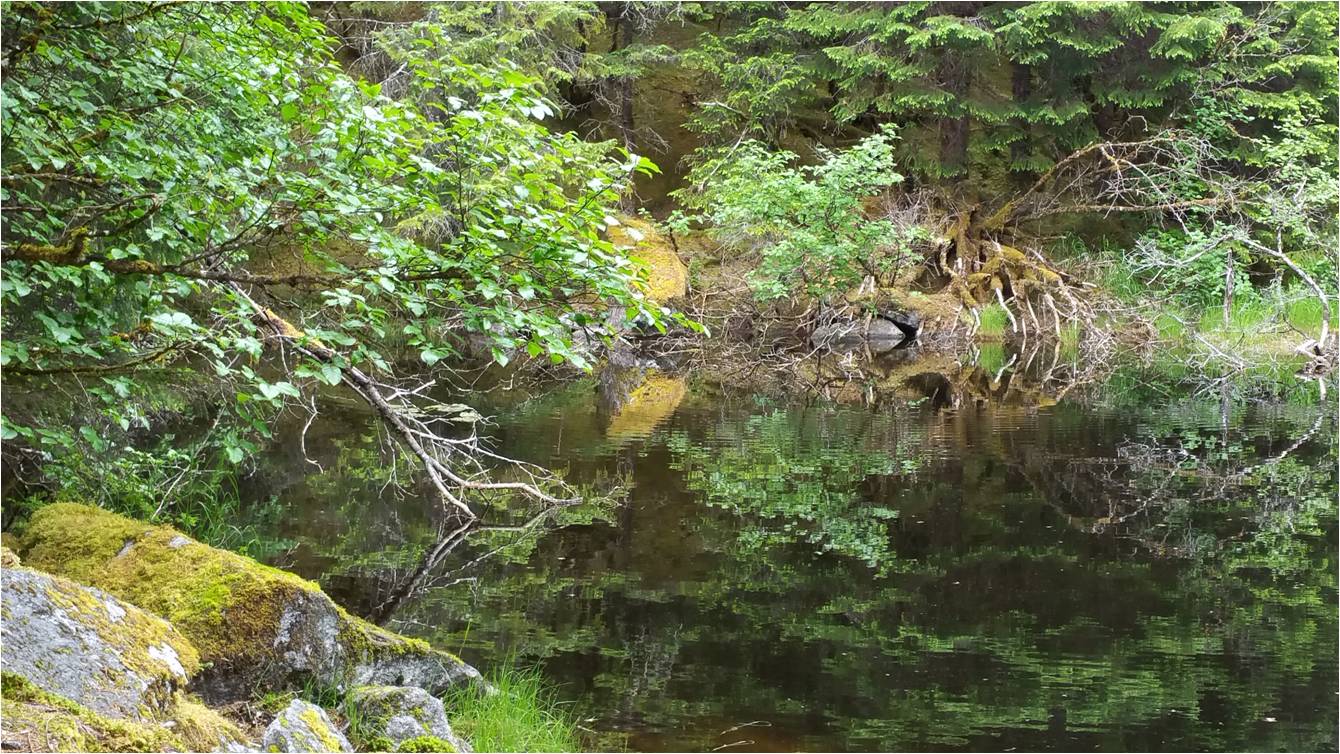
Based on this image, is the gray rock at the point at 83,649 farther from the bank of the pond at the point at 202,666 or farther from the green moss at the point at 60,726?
the green moss at the point at 60,726

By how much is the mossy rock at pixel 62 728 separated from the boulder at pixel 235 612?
1188mm

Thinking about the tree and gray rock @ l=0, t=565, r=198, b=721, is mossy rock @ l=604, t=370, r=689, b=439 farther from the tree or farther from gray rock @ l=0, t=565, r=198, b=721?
gray rock @ l=0, t=565, r=198, b=721

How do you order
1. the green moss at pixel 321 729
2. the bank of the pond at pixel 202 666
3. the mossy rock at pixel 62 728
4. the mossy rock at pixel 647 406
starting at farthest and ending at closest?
the mossy rock at pixel 647 406, the green moss at pixel 321 729, the bank of the pond at pixel 202 666, the mossy rock at pixel 62 728

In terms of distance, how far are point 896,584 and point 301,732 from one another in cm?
379

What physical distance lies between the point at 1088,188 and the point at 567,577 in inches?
653

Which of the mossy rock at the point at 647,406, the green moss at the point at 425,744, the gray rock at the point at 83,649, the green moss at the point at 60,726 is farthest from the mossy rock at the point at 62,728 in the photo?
the mossy rock at the point at 647,406

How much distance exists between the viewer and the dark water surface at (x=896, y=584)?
15.3 feet

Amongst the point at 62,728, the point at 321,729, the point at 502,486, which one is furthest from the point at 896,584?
the point at 62,728

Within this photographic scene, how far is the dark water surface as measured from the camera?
467 cm

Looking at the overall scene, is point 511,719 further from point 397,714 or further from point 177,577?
point 177,577

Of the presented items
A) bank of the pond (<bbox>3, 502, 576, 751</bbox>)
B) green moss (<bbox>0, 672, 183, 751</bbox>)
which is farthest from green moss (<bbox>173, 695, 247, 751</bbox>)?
green moss (<bbox>0, 672, 183, 751</bbox>)

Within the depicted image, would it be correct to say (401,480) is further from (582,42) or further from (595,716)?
(582,42)

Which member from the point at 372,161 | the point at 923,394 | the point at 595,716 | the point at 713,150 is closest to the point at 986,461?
the point at 923,394

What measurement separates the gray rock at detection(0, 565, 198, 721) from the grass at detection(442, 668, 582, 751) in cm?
131
